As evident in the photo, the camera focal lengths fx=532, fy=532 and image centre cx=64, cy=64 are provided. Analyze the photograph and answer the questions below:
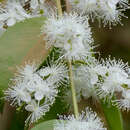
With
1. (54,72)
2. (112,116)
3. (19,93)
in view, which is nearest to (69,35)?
(54,72)

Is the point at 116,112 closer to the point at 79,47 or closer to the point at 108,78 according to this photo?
the point at 108,78

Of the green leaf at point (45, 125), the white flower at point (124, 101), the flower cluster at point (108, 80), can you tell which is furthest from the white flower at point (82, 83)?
the green leaf at point (45, 125)

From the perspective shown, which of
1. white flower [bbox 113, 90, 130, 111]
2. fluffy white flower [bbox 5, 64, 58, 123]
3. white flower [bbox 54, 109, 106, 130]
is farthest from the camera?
white flower [bbox 113, 90, 130, 111]

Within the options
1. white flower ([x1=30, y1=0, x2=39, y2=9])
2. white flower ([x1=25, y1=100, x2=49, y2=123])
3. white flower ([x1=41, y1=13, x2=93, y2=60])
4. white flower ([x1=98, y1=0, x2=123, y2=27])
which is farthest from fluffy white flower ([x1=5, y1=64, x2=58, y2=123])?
white flower ([x1=98, y1=0, x2=123, y2=27])

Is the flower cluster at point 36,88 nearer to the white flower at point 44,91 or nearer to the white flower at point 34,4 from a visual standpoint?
the white flower at point 44,91

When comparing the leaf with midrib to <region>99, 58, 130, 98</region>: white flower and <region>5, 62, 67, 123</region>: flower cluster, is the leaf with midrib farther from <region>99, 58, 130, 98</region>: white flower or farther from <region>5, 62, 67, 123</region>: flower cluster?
<region>5, 62, 67, 123</region>: flower cluster

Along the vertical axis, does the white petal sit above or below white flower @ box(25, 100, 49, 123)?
above

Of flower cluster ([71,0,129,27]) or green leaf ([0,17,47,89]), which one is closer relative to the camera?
green leaf ([0,17,47,89])

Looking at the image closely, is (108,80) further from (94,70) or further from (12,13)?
(12,13)
